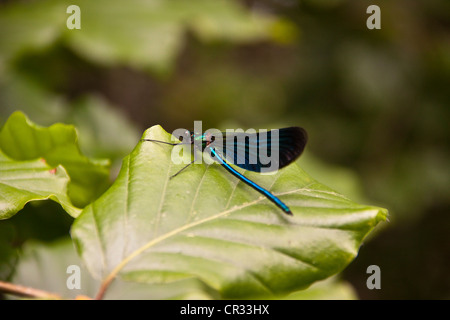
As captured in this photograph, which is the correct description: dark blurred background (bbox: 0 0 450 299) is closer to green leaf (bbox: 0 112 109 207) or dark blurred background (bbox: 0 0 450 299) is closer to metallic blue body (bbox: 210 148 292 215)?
green leaf (bbox: 0 112 109 207)

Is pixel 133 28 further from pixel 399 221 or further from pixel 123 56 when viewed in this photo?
pixel 399 221

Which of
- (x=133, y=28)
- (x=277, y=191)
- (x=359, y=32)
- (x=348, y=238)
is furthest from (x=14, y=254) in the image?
(x=359, y=32)

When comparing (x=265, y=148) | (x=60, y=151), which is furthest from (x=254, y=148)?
(x=60, y=151)

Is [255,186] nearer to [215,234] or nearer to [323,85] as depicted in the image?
[215,234]

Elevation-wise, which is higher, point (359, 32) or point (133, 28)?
point (359, 32)

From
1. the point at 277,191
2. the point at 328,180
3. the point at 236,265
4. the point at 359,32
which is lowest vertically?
the point at 236,265

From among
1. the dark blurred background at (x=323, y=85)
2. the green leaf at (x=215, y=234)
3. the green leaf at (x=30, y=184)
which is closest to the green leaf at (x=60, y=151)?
the green leaf at (x=30, y=184)
